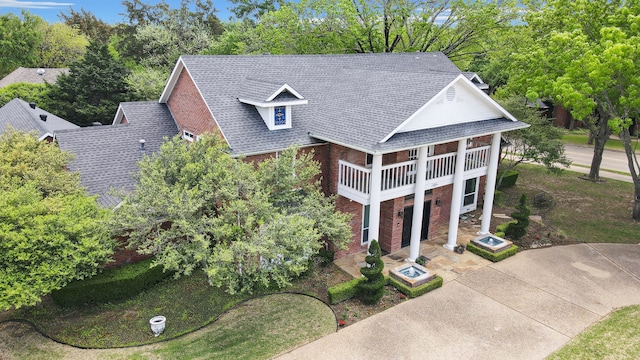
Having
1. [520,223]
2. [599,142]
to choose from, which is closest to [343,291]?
[520,223]

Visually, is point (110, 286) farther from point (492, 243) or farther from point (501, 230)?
point (501, 230)

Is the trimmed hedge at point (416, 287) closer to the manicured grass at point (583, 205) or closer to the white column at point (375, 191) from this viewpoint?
the white column at point (375, 191)

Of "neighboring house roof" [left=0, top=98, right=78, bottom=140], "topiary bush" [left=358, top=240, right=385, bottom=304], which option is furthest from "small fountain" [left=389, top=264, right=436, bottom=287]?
"neighboring house roof" [left=0, top=98, right=78, bottom=140]

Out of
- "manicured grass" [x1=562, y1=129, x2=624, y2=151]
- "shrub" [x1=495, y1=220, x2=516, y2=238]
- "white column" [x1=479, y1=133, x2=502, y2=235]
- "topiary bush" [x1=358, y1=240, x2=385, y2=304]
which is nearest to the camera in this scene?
"topiary bush" [x1=358, y1=240, x2=385, y2=304]

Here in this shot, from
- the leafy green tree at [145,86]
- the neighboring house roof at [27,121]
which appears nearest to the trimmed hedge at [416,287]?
the neighboring house roof at [27,121]

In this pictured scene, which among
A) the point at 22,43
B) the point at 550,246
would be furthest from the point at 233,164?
the point at 22,43

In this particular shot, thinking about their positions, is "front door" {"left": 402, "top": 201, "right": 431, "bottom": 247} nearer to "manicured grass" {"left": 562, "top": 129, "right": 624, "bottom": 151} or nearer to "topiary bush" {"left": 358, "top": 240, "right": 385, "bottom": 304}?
"topiary bush" {"left": 358, "top": 240, "right": 385, "bottom": 304}

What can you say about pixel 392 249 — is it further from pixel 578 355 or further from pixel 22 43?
pixel 22 43
